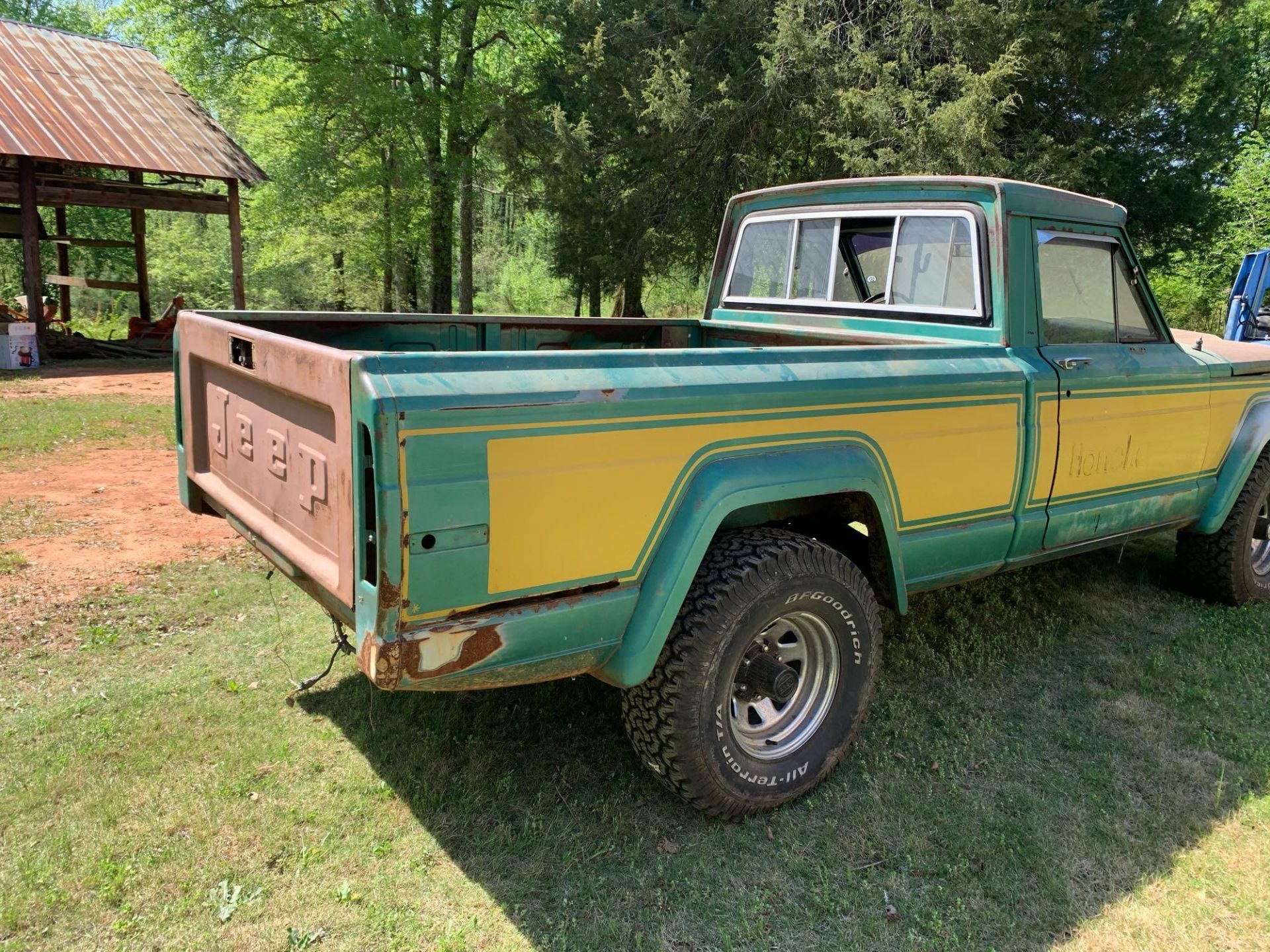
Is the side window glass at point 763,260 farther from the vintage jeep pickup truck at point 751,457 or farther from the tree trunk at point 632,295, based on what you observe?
the tree trunk at point 632,295

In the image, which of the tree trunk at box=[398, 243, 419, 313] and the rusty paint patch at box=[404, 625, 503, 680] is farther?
the tree trunk at box=[398, 243, 419, 313]

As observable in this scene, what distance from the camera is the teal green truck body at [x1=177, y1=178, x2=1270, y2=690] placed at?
2.18 m

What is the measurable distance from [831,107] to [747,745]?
44.2 ft

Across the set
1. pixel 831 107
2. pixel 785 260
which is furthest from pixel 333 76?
pixel 785 260

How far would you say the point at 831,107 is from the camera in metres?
14.3

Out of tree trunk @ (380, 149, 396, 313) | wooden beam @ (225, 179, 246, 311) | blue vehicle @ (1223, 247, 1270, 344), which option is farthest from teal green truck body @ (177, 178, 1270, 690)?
tree trunk @ (380, 149, 396, 313)

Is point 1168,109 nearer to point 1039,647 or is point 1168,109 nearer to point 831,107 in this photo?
point 831,107

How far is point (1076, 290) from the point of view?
3809 millimetres

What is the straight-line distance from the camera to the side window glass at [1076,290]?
3658 mm

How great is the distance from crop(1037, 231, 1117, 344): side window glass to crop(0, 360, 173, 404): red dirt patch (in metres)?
10.2

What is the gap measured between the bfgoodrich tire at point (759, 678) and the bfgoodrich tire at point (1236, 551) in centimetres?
272

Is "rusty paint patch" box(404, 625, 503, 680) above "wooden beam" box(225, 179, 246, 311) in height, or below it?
below

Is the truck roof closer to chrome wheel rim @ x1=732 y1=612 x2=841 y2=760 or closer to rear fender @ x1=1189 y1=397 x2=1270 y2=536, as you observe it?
rear fender @ x1=1189 y1=397 x2=1270 y2=536

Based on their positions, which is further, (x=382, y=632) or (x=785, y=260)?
(x=785, y=260)
